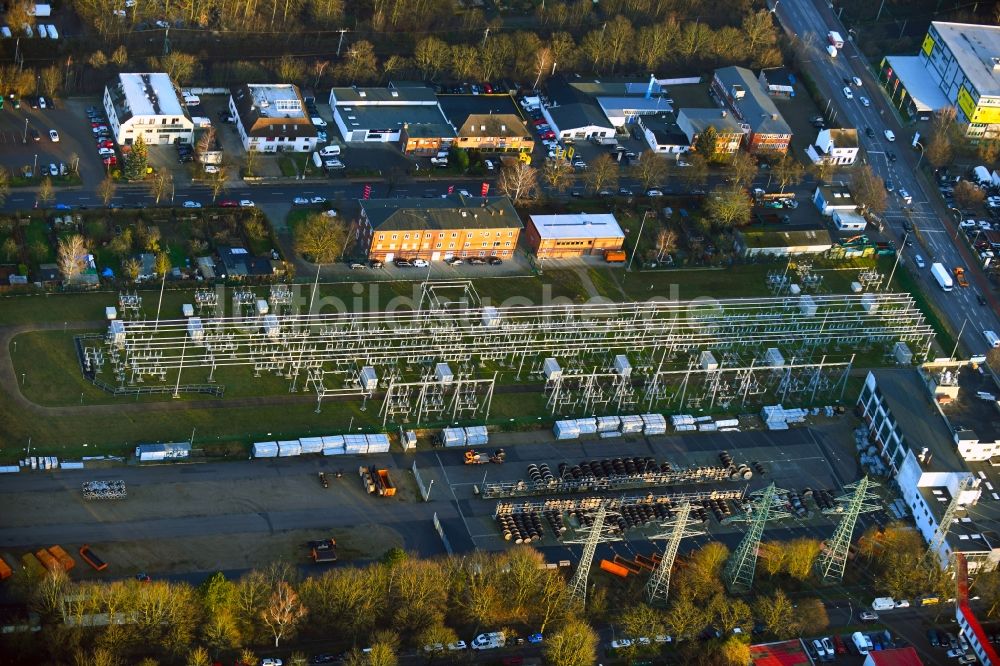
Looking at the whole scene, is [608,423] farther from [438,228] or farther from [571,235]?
[438,228]

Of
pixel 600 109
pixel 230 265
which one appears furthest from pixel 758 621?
pixel 600 109

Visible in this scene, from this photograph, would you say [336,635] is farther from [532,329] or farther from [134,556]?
[532,329]

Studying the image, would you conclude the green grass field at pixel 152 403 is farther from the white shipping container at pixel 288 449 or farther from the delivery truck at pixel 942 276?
the delivery truck at pixel 942 276

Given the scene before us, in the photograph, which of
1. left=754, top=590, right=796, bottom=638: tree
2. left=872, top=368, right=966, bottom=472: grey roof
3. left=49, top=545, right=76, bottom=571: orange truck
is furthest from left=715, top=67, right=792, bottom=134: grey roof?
left=49, top=545, right=76, bottom=571: orange truck

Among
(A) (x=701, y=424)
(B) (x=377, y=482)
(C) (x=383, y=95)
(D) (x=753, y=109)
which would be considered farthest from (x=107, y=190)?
(D) (x=753, y=109)

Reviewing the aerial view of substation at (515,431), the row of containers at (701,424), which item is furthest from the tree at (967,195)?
the row of containers at (701,424)

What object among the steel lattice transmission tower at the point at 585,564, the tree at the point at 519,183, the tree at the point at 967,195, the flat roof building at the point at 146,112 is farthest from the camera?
the tree at the point at 967,195
